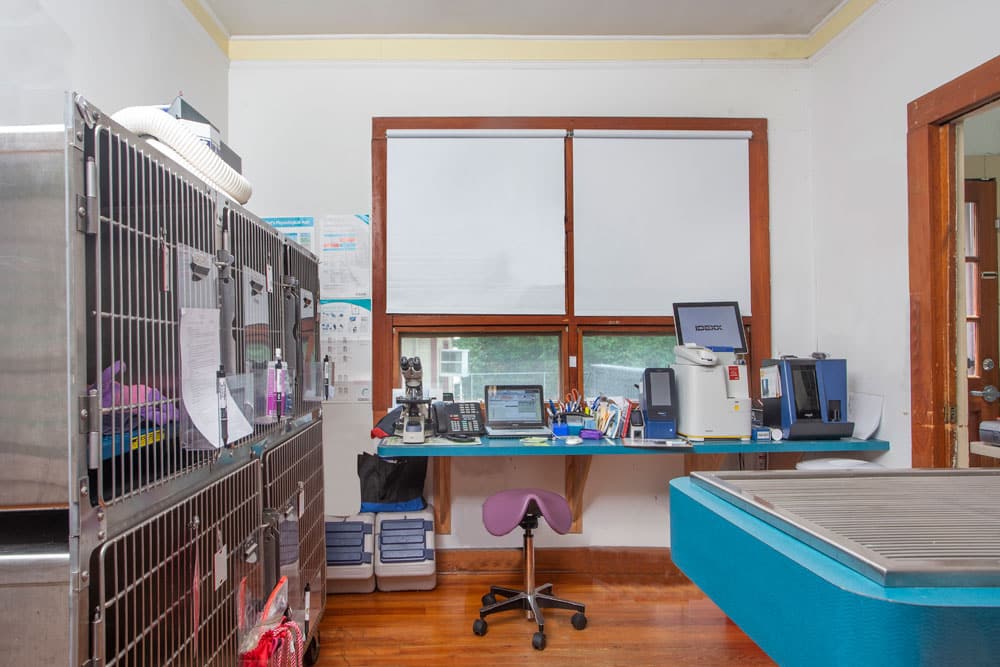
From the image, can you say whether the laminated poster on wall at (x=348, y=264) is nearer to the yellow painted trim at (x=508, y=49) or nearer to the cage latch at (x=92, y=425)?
the yellow painted trim at (x=508, y=49)

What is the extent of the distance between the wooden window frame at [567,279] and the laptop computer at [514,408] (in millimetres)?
295

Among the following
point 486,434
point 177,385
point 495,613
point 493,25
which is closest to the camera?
point 177,385

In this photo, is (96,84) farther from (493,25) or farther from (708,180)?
(708,180)

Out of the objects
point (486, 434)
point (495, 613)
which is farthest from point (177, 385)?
point (495, 613)

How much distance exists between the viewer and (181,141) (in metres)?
1.30

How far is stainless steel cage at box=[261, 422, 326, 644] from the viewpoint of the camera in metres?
1.73

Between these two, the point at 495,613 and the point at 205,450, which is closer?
the point at 205,450

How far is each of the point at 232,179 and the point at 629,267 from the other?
2152mm

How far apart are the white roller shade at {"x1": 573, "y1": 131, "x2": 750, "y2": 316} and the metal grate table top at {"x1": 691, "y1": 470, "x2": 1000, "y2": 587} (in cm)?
224

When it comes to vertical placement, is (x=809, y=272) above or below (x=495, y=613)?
above

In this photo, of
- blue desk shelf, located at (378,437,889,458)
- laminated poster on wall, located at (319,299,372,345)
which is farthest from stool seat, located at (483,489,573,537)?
laminated poster on wall, located at (319,299,372,345)

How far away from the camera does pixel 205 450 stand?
1.25m

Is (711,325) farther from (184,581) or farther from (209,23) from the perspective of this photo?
(209,23)

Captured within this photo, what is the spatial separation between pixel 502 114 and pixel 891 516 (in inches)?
114
